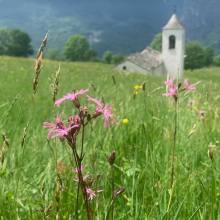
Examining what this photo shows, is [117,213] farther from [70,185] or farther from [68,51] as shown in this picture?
[68,51]

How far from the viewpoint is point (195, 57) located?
118m

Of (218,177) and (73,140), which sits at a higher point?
(73,140)

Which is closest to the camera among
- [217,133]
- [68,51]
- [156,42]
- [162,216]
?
[162,216]

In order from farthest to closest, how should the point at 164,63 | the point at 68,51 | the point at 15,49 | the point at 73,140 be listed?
the point at 68,51 → the point at 15,49 → the point at 164,63 → the point at 73,140

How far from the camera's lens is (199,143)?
111 inches

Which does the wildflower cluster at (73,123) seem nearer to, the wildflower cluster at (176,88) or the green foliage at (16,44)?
the wildflower cluster at (176,88)

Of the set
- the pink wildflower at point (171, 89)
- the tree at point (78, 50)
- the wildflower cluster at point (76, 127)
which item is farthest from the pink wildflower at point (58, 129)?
the tree at point (78, 50)

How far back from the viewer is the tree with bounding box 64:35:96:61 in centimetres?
12469

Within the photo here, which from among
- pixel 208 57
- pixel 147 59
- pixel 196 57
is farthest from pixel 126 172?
pixel 208 57

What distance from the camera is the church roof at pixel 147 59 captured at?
2985 inches

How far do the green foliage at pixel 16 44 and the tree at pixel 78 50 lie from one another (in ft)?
56.9

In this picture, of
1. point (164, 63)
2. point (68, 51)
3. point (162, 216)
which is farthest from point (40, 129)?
point (68, 51)

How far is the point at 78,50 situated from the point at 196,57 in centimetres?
3067

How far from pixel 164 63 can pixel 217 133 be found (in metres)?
73.1
